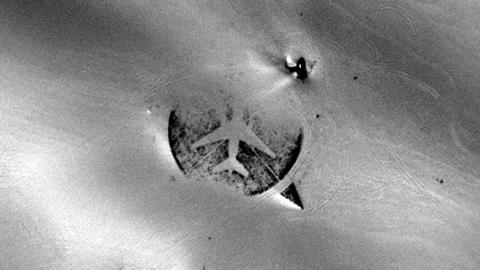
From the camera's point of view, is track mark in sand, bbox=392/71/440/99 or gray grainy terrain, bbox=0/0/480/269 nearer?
gray grainy terrain, bbox=0/0/480/269

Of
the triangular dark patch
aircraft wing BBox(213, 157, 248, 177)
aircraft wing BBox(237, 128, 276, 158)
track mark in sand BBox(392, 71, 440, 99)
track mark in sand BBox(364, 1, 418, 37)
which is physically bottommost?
the triangular dark patch

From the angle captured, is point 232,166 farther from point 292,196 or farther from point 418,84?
point 418,84

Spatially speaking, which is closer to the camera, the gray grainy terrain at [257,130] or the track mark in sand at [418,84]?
the gray grainy terrain at [257,130]

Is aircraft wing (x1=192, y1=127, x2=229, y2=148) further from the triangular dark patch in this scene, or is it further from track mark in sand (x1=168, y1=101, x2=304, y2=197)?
the triangular dark patch

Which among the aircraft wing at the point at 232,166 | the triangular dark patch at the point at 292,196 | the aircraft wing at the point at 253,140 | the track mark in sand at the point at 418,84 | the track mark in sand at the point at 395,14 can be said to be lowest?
the triangular dark patch at the point at 292,196

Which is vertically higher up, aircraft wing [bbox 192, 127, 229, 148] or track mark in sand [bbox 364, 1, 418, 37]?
track mark in sand [bbox 364, 1, 418, 37]

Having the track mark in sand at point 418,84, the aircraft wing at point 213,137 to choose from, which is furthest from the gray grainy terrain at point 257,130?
the aircraft wing at point 213,137

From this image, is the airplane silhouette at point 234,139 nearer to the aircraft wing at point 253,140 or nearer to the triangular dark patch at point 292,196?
the aircraft wing at point 253,140

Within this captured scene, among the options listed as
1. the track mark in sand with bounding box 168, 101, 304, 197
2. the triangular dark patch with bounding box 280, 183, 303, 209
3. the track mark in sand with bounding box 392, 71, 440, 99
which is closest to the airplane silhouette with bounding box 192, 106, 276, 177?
the track mark in sand with bounding box 168, 101, 304, 197

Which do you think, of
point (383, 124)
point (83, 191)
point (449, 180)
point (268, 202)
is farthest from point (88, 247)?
point (449, 180)
